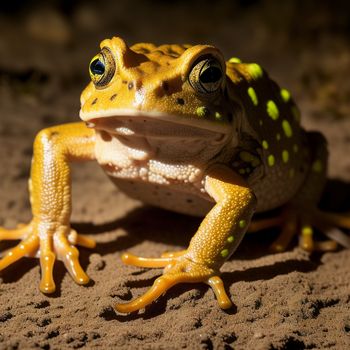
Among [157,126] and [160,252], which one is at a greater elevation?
[157,126]

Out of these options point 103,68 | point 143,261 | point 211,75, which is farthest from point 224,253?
point 103,68

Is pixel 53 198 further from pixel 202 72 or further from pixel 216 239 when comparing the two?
pixel 202 72

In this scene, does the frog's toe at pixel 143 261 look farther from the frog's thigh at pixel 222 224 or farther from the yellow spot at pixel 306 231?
the yellow spot at pixel 306 231

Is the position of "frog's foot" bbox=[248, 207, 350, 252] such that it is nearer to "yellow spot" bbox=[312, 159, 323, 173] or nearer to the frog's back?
the frog's back

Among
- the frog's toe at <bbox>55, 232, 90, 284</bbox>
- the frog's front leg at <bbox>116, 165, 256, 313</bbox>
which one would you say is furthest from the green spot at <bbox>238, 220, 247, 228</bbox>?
the frog's toe at <bbox>55, 232, 90, 284</bbox>

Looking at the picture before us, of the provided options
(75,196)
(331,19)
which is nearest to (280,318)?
(75,196)

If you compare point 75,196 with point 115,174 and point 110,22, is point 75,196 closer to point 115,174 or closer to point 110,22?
point 115,174
